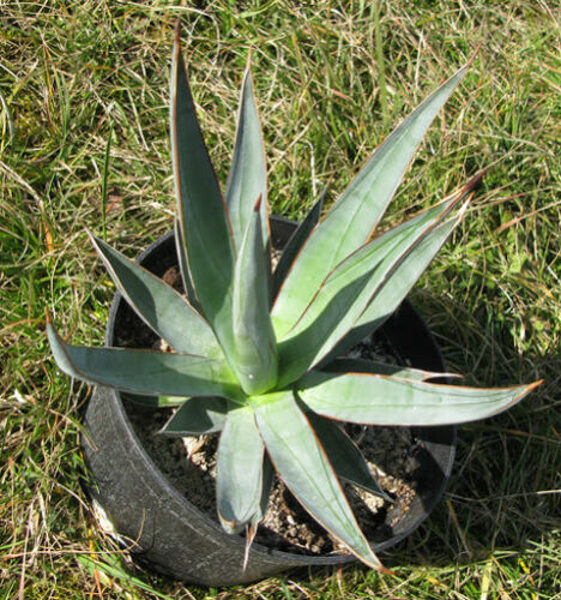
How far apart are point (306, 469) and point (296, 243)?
0.38 meters

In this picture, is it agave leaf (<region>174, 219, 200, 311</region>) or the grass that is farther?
the grass

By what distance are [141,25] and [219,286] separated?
1126 millimetres

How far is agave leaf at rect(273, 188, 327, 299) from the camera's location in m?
1.19

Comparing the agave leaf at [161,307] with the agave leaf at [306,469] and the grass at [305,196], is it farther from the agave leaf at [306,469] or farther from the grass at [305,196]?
the grass at [305,196]

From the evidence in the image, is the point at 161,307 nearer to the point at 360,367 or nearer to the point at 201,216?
the point at 201,216

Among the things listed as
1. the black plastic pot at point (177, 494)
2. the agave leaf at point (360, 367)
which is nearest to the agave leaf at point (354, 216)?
the agave leaf at point (360, 367)

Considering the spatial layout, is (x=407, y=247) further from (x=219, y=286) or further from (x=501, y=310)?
(x=501, y=310)

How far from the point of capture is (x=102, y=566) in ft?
4.97

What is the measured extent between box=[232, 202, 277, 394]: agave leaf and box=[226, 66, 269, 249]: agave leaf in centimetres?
9

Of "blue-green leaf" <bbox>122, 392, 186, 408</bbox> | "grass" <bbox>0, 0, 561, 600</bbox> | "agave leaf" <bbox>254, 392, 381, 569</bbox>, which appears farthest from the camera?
"grass" <bbox>0, 0, 561, 600</bbox>

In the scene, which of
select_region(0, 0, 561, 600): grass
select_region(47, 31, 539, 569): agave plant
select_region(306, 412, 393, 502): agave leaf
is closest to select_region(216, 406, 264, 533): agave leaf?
select_region(47, 31, 539, 569): agave plant

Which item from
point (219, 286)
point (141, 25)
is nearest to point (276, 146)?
point (141, 25)

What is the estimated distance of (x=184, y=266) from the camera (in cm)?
108

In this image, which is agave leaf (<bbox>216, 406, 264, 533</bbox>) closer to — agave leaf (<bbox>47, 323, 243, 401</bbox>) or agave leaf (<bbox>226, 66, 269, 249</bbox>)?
agave leaf (<bbox>47, 323, 243, 401</bbox>)
